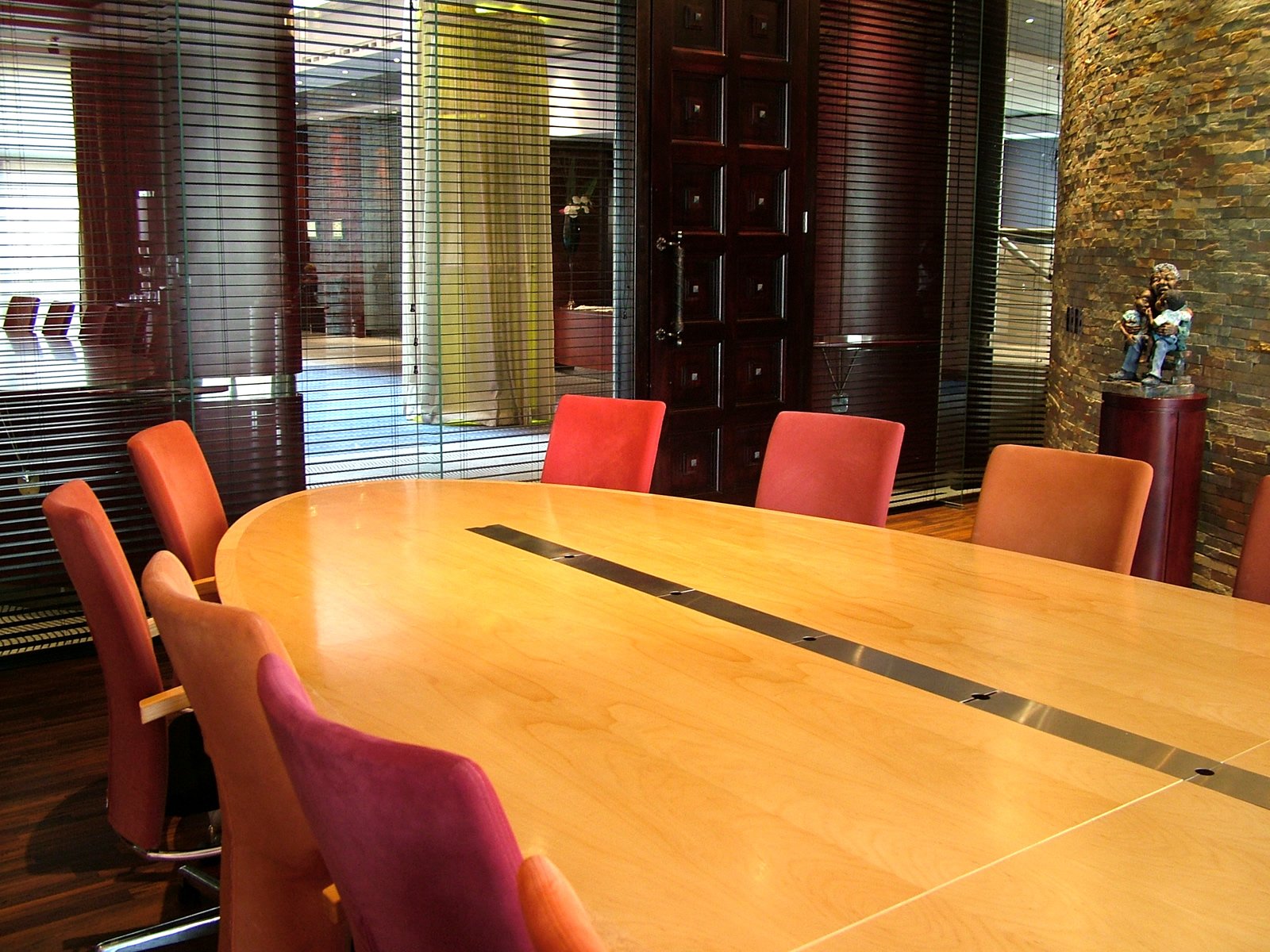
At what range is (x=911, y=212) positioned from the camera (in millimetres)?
6820

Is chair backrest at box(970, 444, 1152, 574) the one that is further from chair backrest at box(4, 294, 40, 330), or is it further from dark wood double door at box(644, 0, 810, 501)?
chair backrest at box(4, 294, 40, 330)

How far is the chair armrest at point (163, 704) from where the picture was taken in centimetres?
206

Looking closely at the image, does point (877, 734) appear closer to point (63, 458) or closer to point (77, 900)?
point (77, 900)

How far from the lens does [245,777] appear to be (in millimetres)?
1630

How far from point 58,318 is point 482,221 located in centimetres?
180

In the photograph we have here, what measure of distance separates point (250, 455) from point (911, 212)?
12.9 ft

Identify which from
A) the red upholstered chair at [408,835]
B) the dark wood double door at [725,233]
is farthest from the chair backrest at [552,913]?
the dark wood double door at [725,233]

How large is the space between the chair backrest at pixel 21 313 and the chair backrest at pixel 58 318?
0.04 metres

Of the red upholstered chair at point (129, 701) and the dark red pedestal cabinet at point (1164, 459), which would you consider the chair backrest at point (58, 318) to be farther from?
the dark red pedestal cabinet at point (1164, 459)

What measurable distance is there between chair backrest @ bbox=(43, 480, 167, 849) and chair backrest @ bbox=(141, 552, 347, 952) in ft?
1.57

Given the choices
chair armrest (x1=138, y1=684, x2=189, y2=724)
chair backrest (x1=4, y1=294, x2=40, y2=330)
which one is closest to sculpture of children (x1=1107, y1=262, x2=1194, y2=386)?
chair armrest (x1=138, y1=684, x2=189, y2=724)

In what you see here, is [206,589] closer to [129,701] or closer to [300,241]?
[129,701]

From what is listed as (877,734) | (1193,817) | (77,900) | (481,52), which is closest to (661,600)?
(877,734)

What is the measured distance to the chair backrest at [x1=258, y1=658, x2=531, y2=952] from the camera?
104 centimetres
